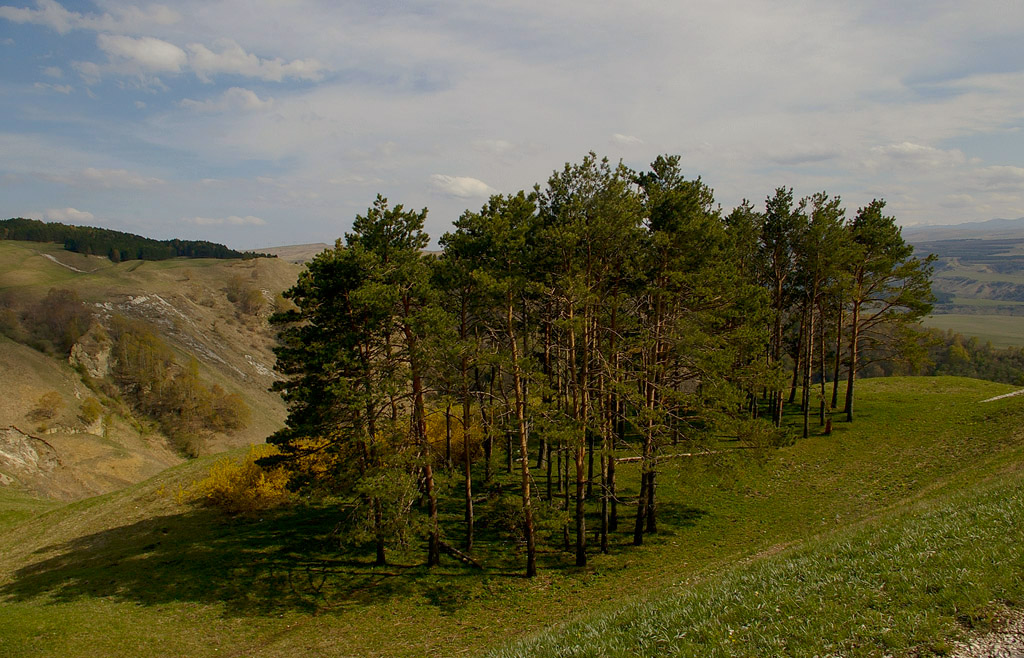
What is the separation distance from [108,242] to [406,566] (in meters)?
179

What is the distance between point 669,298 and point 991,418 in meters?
25.0

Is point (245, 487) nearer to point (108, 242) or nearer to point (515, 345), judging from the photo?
point (515, 345)

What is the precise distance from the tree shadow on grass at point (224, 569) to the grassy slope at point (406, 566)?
0.30ft

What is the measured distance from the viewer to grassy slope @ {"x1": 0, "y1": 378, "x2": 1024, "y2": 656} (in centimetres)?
1634

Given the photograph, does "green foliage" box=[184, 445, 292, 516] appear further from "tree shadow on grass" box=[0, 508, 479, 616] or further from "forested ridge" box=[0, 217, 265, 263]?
"forested ridge" box=[0, 217, 265, 263]

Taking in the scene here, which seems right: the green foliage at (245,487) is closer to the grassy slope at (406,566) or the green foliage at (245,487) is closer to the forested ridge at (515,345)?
the grassy slope at (406,566)

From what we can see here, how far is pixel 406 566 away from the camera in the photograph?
69.5 ft

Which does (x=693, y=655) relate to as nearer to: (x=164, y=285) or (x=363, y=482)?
(x=363, y=482)

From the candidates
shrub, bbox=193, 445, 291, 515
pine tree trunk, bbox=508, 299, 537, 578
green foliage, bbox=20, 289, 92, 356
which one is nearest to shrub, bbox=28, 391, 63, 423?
green foliage, bbox=20, 289, 92, 356

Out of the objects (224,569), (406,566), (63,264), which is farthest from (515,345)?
(63,264)

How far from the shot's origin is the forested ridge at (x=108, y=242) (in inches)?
5571

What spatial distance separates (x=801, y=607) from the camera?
320 inches

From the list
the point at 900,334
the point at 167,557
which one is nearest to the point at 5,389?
the point at 167,557

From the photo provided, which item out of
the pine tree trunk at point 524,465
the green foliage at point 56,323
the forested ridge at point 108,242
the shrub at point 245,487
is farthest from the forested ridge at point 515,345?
the forested ridge at point 108,242
